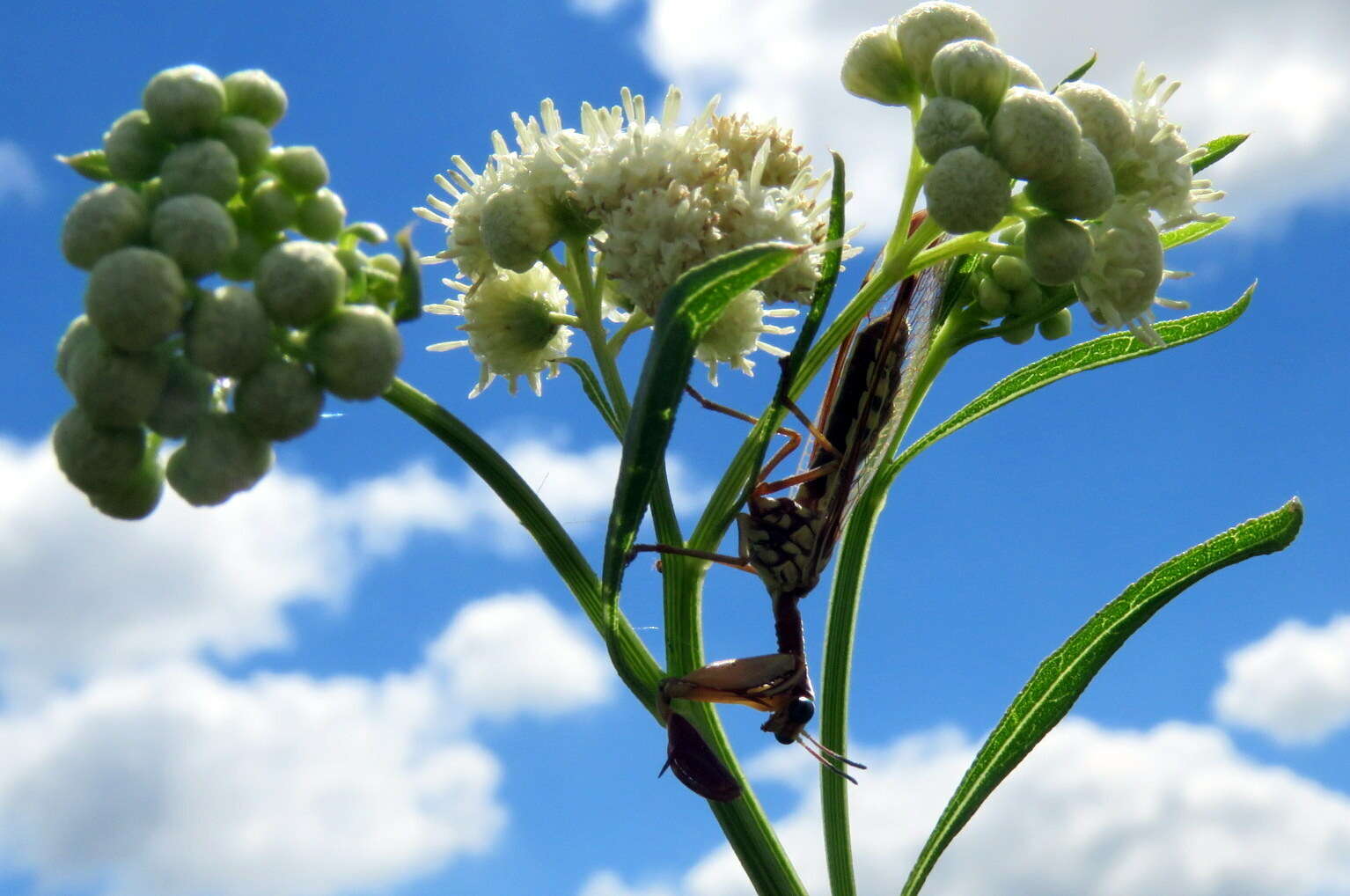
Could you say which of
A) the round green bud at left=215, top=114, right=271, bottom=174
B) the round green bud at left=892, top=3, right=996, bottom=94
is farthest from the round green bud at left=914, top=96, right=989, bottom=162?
the round green bud at left=215, top=114, right=271, bottom=174

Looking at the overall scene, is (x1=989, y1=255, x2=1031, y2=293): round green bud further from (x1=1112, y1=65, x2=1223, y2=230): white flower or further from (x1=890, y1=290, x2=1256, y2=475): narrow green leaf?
(x1=890, y1=290, x2=1256, y2=475): narrow green leaf

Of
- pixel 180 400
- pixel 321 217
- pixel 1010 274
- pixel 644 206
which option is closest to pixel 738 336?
pixel 644 206

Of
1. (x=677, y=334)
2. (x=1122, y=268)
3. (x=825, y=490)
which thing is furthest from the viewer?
(x=825, y=490)

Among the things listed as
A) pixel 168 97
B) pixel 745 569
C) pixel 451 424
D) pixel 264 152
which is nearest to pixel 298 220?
pixel 264 152

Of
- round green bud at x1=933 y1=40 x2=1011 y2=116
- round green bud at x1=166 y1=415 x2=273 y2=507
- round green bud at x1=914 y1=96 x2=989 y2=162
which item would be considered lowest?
round green bud at x1=166 y1=415 x2=273 y2=507

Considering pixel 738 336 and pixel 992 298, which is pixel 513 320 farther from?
pixel 992 298

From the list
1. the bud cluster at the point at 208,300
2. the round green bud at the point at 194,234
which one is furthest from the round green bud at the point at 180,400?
the round green bud at the point at 194,234
